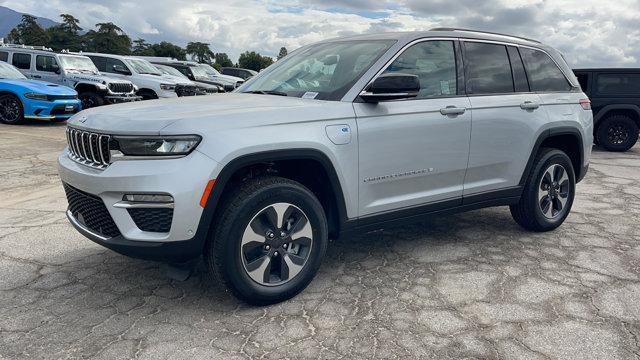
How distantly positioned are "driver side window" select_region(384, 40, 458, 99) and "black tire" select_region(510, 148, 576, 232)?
3.98ft

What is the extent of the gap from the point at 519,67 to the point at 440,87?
A: 1.06 meters

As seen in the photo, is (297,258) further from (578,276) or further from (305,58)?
(578,276)

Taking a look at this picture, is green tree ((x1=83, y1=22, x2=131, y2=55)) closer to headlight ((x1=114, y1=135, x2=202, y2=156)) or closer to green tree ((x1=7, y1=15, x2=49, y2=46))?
green tree ((x1=7, y1=15, x2=49, y2=46))

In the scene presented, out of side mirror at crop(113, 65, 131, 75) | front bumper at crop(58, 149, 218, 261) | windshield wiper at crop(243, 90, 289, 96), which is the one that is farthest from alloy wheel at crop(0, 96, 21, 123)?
front bumper at crop(58, 149, 218, 261)

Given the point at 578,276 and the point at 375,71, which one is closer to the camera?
the point at 375,71

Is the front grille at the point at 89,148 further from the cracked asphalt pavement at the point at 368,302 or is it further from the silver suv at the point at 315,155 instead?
the cracked asphalt pavement at the point at 368,302

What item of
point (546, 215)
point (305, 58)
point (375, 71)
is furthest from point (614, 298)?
point (305, 58)

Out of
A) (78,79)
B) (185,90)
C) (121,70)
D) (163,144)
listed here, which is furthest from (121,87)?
(163,144)

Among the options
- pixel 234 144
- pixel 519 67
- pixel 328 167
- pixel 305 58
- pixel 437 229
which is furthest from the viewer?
pixel 437 229

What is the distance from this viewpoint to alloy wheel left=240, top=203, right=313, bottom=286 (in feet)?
10.1

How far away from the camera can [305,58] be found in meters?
4.17

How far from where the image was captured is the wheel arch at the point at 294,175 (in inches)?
113

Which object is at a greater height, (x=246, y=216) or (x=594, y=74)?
(x=594, y=74)

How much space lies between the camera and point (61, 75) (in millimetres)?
14039
